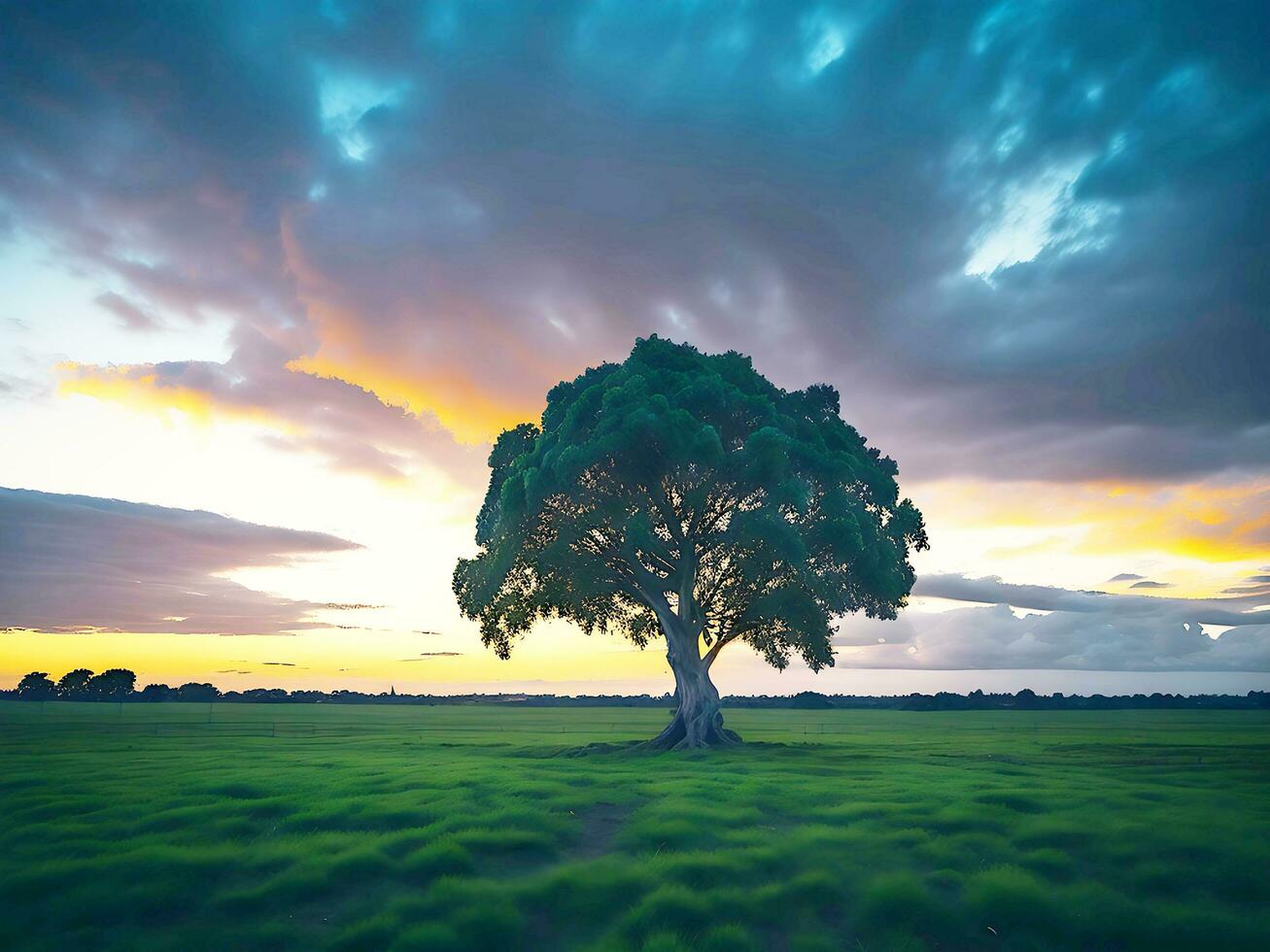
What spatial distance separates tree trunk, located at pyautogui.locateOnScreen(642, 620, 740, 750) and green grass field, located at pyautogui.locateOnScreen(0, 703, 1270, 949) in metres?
16.6

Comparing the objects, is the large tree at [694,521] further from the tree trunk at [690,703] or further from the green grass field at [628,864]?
the green grass field at [628,864]

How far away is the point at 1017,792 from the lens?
24.8 m

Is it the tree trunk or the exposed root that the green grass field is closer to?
the exposed root

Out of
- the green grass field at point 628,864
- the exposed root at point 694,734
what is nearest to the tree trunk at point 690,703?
the exposed root at point 694,734

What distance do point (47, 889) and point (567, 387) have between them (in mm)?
38362

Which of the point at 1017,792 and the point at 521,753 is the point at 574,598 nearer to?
the point at 521,753

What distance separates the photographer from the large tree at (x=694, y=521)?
40875mm

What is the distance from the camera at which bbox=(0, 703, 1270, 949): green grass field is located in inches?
573

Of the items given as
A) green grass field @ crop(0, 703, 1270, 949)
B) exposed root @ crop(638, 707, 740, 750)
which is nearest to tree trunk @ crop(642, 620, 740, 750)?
exposed root @ crop(638, 707, 740, 750)

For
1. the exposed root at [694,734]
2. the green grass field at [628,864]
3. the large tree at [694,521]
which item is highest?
the large tree at [694,521]

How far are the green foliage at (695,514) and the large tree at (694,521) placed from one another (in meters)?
0.10

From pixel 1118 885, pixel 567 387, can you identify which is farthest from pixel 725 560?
pixel 1118 885

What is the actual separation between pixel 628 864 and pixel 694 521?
29.0 meters

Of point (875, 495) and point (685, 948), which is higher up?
point (875, 495)
